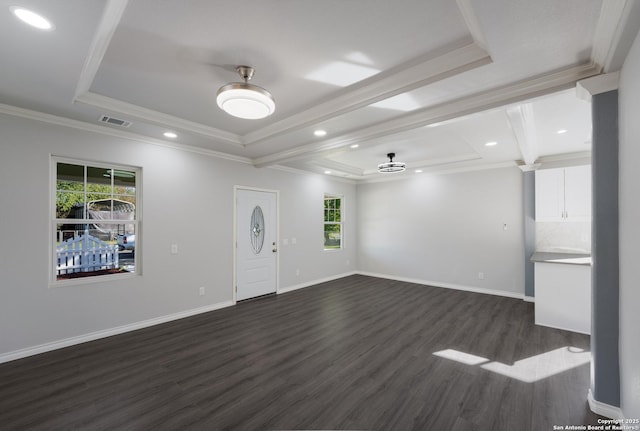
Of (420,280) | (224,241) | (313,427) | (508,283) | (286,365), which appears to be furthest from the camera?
(420,280)

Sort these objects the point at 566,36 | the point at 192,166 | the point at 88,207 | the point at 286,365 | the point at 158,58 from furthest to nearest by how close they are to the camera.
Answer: the point at 192,166
the point at 88,207
the point at 286,365
the point at 158,58
the point at 566,36

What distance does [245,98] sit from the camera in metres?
2.22

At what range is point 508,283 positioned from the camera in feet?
17.2

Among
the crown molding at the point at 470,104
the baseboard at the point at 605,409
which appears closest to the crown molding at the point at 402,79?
the crown molding at the point at 470,104

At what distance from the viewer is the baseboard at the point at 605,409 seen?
6.52 ft

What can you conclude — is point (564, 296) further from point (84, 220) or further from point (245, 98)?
point (84, 220)

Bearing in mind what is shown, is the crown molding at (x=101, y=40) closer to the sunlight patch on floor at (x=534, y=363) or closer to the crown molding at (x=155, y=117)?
the crown molding at (x=155, y=117)

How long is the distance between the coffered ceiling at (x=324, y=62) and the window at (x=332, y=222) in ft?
11.5

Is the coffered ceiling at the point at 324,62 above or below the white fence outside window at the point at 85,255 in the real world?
above

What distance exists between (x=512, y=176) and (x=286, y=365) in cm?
524

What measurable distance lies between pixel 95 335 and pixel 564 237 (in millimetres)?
7131

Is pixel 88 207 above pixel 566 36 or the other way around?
the other way around

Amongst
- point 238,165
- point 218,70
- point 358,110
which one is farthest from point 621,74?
point 238,165

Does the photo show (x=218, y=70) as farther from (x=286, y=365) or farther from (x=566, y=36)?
(x=286, y=365)
